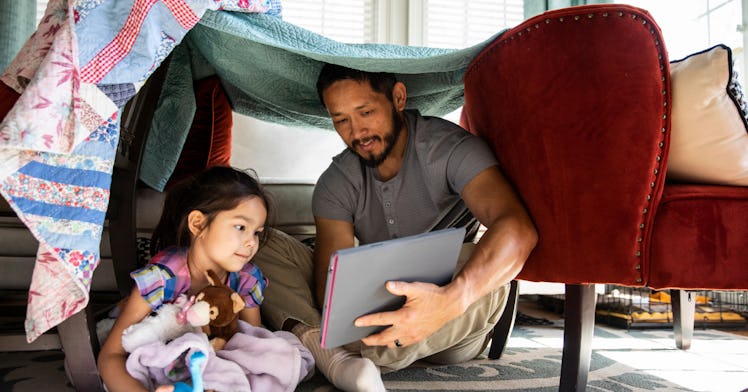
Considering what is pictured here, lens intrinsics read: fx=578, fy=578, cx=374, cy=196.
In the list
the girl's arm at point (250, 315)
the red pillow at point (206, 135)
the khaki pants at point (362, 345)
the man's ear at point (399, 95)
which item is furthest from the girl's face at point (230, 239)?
the red pillow at point (206, 135)

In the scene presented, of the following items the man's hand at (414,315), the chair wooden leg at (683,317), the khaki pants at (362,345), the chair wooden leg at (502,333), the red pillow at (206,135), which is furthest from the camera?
the chair wooden leg at (683,317)

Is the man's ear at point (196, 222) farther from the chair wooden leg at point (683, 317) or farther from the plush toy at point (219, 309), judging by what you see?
the chair wooden leg at point (683, 317)

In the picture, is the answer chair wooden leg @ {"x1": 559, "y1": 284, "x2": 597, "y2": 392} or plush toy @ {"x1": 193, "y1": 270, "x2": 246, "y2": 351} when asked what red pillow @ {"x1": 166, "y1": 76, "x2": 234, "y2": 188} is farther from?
chair wooden leg @ {"x1": 559, "y1": 284, "x2": 597, "y2": 392}

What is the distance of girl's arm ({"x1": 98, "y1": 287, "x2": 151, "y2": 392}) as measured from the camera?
94 cm

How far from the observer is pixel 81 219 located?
0.87 meters

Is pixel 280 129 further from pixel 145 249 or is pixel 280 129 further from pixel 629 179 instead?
pixel 629 179

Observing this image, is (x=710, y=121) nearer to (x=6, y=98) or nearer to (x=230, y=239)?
(x=230, y=239)

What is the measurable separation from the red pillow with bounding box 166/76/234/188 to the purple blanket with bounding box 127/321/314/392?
2.57ft

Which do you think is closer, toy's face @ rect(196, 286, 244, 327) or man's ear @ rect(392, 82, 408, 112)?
toy's face @ rect(196, 286, 244, 327)

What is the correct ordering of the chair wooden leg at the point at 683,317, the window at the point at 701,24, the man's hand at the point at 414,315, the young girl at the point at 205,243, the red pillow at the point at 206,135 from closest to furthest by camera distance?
the man's hand at the point at 414,315, the young girl at the point at 205,243, the red pillow at the point at 206,135, the chair wooden leg at the point at 683,317, the window at the point at 701,24

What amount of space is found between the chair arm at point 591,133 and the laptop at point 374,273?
8.0 inches

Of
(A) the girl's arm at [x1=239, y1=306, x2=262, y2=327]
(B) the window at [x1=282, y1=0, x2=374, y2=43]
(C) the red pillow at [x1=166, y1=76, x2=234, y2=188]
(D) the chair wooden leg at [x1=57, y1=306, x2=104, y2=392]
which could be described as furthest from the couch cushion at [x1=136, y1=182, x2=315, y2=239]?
(B) the window at [x1=282, y1=0, x2=374, y2=43]

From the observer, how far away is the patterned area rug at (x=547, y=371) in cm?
118

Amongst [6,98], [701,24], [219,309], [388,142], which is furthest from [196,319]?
[701,24]
